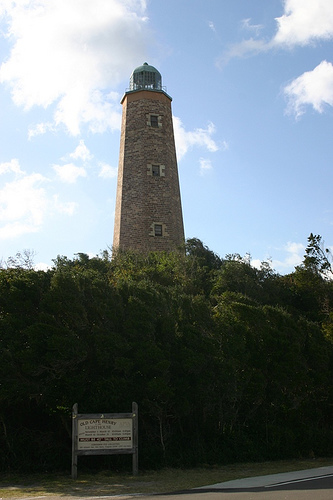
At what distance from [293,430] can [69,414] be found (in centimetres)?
665

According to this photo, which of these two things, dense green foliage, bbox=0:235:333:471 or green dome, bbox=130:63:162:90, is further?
green dome, bbox=130:63:162:90

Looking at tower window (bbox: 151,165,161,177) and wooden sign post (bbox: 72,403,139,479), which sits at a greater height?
tower window (bbox: 151,165,161,177)

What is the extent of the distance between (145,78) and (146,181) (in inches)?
322

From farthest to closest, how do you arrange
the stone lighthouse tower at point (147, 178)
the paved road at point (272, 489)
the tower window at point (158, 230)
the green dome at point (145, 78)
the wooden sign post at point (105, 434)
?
the green dome at point (145, 78) < the tower window at point (158, 230) < the stone lighthouse tower at point (147, 178) < the wooden sign post at point (105, 434) < the paved road at point (272, 489)

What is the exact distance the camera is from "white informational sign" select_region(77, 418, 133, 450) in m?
12.1

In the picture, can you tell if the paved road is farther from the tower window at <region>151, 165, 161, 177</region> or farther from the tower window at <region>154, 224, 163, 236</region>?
the tower window at <region>151, 165, 161, 177</region>

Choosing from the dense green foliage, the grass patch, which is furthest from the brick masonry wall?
the grass patch

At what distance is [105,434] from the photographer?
40.2 ft

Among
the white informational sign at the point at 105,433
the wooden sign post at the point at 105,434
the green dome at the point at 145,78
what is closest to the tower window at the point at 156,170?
the green dome at the point at 145,78

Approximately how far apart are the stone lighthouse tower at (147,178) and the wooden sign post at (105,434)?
18258mm

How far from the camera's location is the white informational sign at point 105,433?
12141mm

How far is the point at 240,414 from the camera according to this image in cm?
1524

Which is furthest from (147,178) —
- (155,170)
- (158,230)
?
(158,230)

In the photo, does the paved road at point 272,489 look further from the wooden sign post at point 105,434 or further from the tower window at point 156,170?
the tower window at point 156,170
